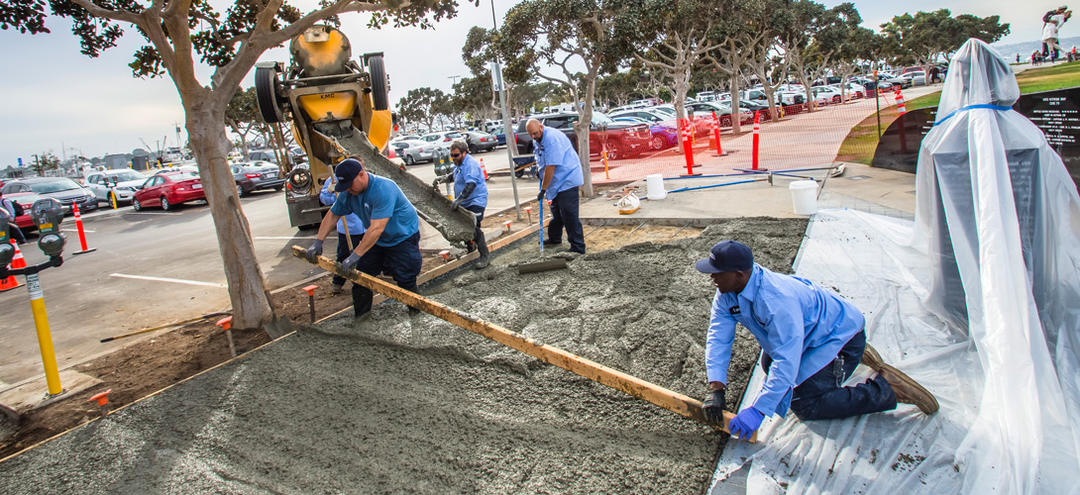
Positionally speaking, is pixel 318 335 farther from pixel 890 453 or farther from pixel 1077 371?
pixel 1077 371

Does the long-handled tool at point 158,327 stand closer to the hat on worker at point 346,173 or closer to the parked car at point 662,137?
the hat on worker at point 346,173

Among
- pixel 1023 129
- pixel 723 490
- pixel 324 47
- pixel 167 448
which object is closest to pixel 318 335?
pixel 167 448

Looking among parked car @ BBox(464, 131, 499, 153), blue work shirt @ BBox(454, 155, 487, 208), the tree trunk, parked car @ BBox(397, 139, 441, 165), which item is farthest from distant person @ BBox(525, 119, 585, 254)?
parked car @ BBox(464, 131, 499, 153)

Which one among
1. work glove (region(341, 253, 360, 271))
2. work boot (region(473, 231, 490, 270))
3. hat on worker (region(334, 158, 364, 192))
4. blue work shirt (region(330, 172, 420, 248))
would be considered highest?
hat on worker (region(334, 158, 364, 192))

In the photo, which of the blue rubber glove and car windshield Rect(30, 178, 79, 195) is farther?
car windshield Rect(30, 178, 79, 195)

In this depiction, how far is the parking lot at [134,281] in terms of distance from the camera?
231 inches

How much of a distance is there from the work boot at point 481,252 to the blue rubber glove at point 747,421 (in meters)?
4.36

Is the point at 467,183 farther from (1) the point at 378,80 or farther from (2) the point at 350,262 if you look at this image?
(2) the point at 350,262

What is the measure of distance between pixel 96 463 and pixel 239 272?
216cm

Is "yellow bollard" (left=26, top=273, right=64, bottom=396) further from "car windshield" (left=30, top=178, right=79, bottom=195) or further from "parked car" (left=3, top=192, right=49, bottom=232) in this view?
"car windshield" (left=30, top=178, right=79, bottom=195)

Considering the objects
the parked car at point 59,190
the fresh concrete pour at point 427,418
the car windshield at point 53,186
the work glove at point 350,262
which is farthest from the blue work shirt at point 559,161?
the car windshield at point 53,186

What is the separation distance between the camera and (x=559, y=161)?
651 cm

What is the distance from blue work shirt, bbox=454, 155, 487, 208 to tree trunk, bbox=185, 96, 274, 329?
2.57m

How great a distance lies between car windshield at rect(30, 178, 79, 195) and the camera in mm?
18567
